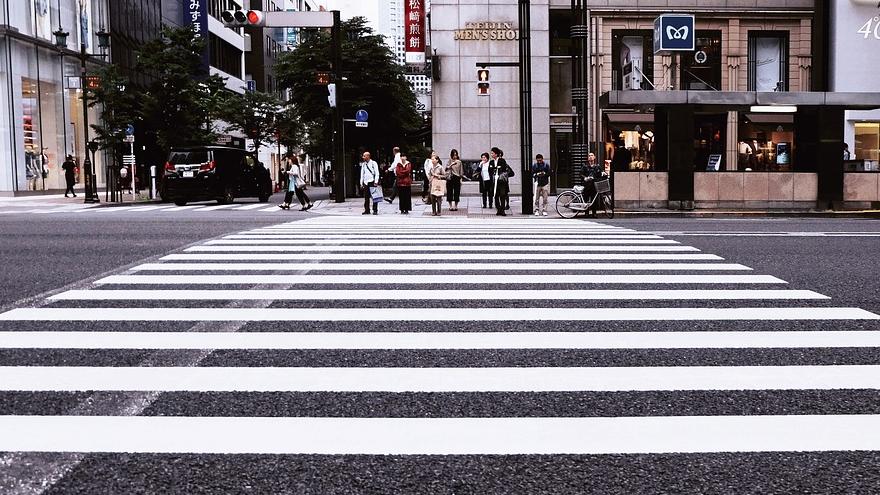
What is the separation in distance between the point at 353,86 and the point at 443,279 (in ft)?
106

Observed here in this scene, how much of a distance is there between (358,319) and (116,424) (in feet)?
9.77

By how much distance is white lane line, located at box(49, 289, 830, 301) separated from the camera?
26.2 ft

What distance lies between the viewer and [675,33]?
29.4 metres

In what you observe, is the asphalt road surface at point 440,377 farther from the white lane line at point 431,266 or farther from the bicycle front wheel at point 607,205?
the bicycle front wheel at point 607,205

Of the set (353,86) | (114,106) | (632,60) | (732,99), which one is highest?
(632,60)

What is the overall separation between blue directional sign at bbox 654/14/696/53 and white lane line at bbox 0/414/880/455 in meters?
26.6

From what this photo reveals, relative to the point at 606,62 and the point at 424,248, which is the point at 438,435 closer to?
the point at 424,248

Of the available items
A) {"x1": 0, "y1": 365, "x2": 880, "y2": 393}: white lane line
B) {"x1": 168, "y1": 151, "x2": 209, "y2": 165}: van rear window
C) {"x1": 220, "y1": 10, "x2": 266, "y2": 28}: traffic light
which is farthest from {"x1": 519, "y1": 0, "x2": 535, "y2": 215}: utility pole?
{"x1": 0, "y1": 365, "x2": 880, "y2": 393}: white lane line

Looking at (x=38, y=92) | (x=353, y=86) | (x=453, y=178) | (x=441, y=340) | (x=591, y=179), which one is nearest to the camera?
(x=441, y=340)

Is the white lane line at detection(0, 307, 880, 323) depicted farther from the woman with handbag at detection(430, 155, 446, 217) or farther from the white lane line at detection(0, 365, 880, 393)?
the woman with handbag at detection(430, 155, 446, 217)

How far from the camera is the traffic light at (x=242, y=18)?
26.6m

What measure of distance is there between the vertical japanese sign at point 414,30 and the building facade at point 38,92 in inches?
585

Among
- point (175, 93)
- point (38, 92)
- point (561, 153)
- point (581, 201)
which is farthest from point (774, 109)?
point (38, 92)

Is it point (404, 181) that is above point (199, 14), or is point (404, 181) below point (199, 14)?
Answer: below
